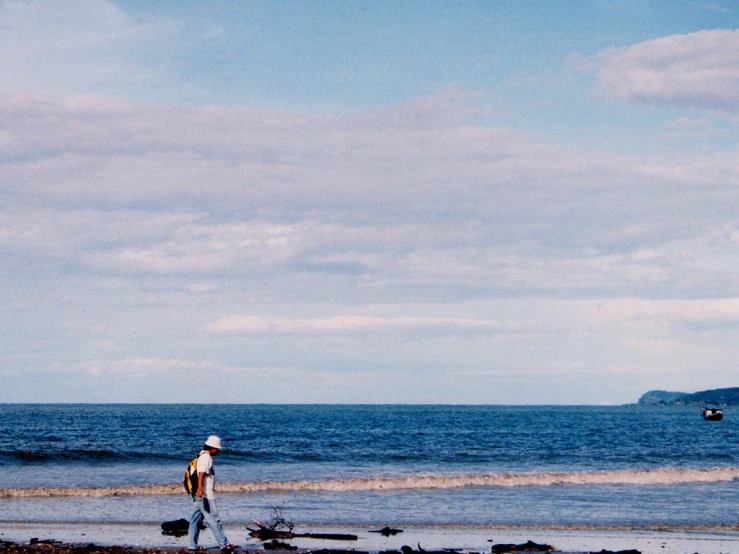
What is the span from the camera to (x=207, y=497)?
16688mm

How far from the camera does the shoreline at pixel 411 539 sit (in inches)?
725

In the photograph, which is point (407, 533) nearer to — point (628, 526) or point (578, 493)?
point (628, 526)

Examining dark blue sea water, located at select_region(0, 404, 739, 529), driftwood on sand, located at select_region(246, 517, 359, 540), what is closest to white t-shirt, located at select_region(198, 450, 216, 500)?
driftwood on sand, located at select_region(246, 517, 359, 540)

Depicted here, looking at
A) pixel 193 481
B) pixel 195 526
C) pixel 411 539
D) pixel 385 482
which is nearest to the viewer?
pixel 193 481

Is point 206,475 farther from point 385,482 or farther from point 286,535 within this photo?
point 385,482

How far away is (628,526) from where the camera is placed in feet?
72.6

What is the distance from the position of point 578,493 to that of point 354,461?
17083 millimetres

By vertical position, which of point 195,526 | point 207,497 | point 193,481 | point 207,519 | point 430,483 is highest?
point 193,481

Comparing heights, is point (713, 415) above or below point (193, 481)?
below

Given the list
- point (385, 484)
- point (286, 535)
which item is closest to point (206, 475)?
point (286, 535)

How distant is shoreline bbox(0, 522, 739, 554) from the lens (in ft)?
60.4

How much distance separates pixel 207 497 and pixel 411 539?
517 cm

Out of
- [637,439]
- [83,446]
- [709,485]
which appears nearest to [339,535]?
[709,485]

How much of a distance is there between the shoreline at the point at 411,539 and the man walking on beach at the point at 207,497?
422mm
